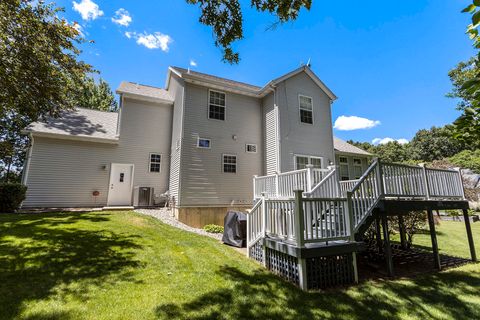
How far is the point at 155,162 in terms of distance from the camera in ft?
42.2

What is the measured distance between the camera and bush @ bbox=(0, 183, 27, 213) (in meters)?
9.25

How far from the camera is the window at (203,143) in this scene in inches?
437

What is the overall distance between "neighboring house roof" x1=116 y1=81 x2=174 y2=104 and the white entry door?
3.96m

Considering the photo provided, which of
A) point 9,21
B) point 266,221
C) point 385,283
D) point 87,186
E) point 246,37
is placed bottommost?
point 385,283

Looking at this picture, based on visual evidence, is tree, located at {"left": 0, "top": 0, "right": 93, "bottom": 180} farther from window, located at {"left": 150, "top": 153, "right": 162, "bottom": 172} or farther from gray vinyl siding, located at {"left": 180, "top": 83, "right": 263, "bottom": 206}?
window, located at {"left": 150, "top": 153, "right": 162, "bottom": 172}

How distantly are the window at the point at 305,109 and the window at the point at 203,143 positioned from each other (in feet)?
17.4

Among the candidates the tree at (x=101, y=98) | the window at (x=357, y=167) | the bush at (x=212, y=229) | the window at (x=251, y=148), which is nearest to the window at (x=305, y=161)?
the window at (x=251, y=148)

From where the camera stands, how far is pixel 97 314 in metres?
3.17

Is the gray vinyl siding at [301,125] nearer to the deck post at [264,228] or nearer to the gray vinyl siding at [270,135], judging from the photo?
the gray vinyl siding at [270,135]

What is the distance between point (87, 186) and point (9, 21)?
7.27m

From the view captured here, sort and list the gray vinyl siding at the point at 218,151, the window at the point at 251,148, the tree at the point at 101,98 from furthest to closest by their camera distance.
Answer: the tree at the point at 101,98 → the window at the point at 251,148 → the gray vinyl siding at the point at 218,151

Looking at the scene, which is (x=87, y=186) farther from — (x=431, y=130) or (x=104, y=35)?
(x=431, y=130)

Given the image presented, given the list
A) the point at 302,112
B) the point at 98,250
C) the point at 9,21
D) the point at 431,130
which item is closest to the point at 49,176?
the point at 9,21

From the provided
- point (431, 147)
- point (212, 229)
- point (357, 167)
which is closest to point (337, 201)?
point (212, 229)
